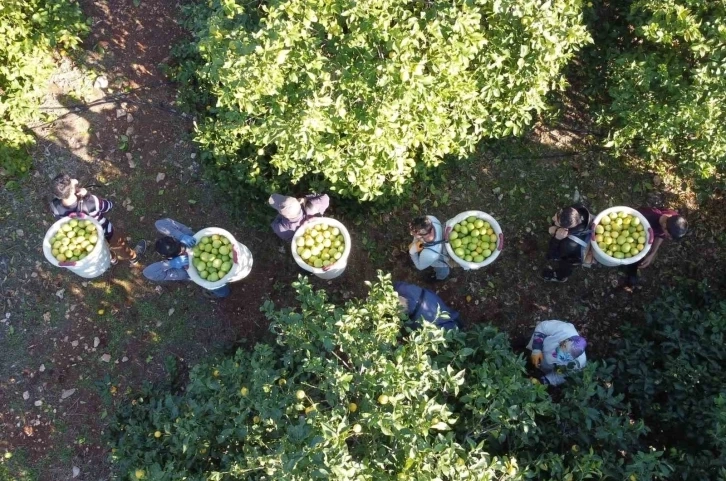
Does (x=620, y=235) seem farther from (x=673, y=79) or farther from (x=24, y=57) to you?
(x=24, y=57)

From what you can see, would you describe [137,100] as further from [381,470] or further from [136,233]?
[381,470]

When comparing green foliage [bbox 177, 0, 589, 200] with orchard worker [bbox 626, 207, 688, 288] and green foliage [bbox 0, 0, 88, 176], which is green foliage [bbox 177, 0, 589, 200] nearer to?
orchard worker [bbox 626, 207, 688, 288]

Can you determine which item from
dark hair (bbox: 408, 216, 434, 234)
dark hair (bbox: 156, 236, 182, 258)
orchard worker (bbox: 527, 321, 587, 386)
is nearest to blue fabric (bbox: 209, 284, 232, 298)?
dark hair (bbox: 156, 236, 182, 258)

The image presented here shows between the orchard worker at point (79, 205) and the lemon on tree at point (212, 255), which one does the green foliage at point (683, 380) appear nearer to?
the lemon on tree at point (212, 255)

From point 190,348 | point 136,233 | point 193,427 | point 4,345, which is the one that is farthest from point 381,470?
point 4,345

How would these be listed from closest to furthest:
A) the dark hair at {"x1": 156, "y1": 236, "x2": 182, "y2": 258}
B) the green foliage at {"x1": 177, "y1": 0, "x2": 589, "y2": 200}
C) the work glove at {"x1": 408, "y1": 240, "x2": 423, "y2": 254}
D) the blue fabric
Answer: the green foliage at {"x1": 177, "y1": 0, "x2": 589, "y2": 200}, the dark hair at {"x1": 156, "y1": 236, "x2": 182, "y2": 258}, the work glove at {"x1": 408, "y1": 240, "x2": 423, "y2": 254}, the blue fabric

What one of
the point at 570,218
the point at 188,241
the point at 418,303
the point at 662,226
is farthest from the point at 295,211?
the point at 662,226
